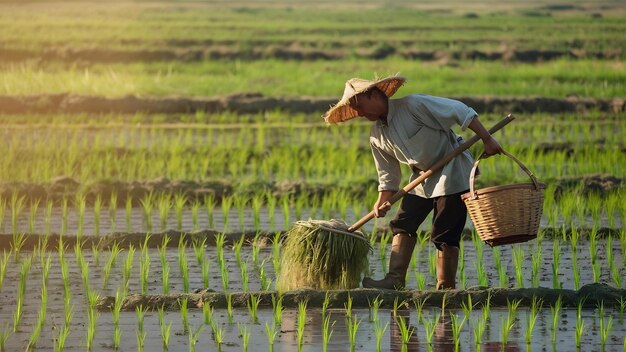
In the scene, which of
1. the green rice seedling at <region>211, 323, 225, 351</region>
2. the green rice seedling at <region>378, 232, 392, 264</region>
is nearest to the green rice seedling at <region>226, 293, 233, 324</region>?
the green rice seedling at <region>211, 323, 225, 351</region>

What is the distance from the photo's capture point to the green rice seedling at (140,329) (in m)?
4.91

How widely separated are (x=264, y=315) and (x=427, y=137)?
1012 mm

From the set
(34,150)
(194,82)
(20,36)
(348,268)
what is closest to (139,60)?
(20,36)

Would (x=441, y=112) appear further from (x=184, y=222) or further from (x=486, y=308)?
(x=184, y=222)

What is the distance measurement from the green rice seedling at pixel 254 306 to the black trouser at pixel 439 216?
0.73 meters

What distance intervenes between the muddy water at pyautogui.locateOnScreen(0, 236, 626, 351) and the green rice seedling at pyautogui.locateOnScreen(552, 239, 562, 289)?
0.11ft

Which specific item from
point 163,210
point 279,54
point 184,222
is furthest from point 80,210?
point 279,54

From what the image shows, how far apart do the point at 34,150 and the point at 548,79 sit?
8919 millimetres

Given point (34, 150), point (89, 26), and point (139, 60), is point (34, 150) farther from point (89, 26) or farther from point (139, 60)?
point (89, 26)

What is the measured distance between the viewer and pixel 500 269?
20.9 feet

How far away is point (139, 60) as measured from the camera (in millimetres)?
22422

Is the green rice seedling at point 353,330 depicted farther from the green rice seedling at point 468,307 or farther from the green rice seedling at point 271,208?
the green rice seedling at point 271,208

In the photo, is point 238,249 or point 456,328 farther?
point 238,249

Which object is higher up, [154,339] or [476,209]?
[476,209]
